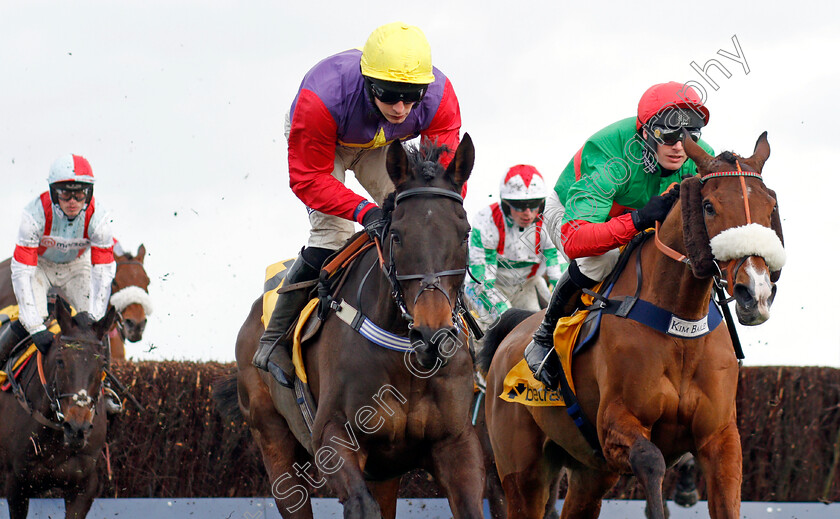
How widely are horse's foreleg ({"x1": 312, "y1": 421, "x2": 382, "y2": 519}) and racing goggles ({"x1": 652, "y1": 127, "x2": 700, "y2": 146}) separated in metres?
2.12

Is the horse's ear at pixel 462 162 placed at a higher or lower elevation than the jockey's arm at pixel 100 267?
higher

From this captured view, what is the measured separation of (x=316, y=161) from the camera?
18.1ft

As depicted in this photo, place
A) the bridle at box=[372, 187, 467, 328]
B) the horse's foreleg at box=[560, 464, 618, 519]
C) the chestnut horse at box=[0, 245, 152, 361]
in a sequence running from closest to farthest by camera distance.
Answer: the bridle at box=[372, 187, 467, 328] → the horse's foreleg at box=[560, 464, 618, 519] → the chestnut horse at box=[0, 245, 152, 361]

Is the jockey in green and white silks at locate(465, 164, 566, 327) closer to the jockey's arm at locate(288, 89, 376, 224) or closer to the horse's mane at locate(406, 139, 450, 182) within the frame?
the jockey's arm at locate(288, 89, 376, 224)

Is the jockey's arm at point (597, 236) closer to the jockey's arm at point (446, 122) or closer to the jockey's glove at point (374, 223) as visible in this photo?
the jockey's arm at point (446, 122)

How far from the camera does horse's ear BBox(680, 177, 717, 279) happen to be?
4713mm

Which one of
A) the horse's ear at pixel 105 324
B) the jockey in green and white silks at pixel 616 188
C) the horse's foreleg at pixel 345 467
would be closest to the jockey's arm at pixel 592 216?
the jockey in green and white silks at pixel 616 188

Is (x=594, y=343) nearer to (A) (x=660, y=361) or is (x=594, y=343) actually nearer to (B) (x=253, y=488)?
(A) (x=660, y=361)

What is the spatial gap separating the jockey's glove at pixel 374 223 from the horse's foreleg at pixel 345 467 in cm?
84

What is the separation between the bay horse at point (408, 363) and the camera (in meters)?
4.42

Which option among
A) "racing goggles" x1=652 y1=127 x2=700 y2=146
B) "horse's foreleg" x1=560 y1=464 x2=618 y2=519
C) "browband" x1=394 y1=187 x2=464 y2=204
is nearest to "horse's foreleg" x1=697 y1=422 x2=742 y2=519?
"horse's foreleg" x1=560 y1=464 x2=618 y2=519

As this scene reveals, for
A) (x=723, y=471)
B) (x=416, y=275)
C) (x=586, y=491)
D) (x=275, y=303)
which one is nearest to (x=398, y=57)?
(x=416, y=275)

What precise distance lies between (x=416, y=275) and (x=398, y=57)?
1.18 m

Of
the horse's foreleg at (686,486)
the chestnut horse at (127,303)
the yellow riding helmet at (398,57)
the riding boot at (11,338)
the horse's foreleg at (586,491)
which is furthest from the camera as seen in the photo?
the chestnut horse at (127,303)
